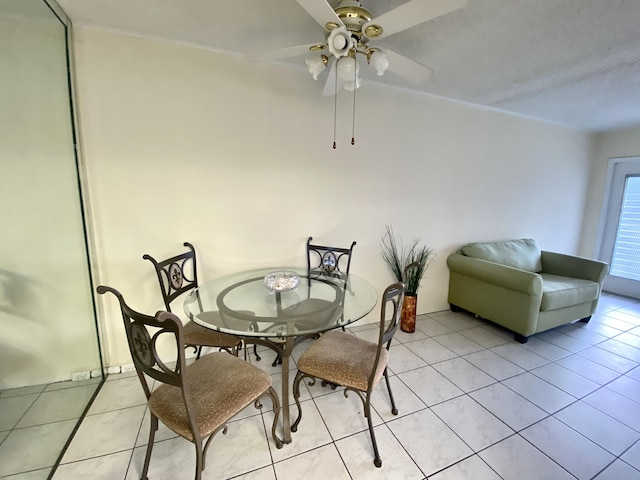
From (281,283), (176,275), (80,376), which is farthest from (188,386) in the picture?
(80,376)

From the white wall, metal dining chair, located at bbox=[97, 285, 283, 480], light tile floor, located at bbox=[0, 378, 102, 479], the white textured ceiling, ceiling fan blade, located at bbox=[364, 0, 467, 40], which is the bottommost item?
light tile floor, located at bbox=[0, 378, 102, 479]

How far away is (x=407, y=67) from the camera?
1.49m

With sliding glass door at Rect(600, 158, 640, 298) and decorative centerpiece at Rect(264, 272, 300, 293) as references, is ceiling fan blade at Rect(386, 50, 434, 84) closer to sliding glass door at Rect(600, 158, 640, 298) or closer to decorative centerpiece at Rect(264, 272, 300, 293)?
decorative centerpiece at Rect(264, 272, 300, 293)

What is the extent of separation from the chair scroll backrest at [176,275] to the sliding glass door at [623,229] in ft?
18.4

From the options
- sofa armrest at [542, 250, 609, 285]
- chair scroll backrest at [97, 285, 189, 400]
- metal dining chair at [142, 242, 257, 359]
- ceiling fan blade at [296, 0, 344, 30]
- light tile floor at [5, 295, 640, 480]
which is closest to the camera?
chair scroll backrest at [97, 285, 189, 400]

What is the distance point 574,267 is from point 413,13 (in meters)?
3.48

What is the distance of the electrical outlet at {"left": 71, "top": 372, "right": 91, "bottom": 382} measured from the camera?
1.87 metres

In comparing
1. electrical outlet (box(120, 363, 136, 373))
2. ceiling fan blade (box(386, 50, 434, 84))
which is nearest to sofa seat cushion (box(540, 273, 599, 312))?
ceiling fan blade (box(386, 50, 434, 84))

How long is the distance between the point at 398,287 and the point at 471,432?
3.48ft

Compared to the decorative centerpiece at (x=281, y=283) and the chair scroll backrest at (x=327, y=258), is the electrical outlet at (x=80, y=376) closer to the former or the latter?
the decorative centerpiece at (x=281, y=283)

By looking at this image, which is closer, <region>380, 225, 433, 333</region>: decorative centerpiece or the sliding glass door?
<region>380, 225, 433, 333</region>: decorative centerpiece

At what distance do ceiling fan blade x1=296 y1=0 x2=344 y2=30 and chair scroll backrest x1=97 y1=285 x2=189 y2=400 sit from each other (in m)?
1.28

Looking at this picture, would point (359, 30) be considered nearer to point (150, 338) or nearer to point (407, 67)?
point (407, 67)

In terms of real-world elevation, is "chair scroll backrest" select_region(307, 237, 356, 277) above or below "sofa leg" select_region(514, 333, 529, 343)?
above
